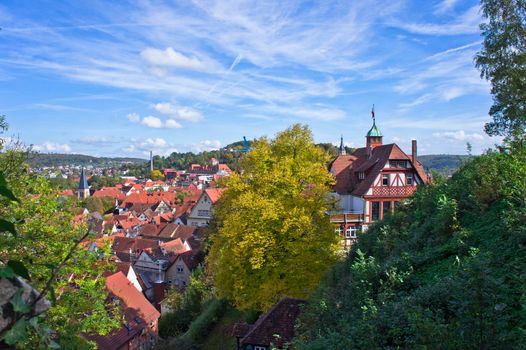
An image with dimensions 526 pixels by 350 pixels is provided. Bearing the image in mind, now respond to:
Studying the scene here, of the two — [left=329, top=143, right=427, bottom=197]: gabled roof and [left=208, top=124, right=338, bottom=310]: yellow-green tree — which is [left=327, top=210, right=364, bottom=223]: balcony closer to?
[left=329, top=143, right=427, bottom=197]: gabled roof

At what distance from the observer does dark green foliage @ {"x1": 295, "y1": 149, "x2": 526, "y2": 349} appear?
186 inches

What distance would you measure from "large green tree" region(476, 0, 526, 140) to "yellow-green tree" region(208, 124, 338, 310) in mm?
7802

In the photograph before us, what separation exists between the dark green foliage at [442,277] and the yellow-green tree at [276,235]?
123 inches

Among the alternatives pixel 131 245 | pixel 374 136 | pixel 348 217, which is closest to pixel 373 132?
pixel 374 136

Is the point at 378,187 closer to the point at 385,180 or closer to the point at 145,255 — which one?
the point at 385,180

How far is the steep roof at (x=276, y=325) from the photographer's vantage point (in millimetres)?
12327

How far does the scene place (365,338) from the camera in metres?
6.02

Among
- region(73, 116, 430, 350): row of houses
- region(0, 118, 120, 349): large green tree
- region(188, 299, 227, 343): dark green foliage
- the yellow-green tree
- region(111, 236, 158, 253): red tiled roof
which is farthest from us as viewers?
region(111, 236, 158, 253): red tiled roof

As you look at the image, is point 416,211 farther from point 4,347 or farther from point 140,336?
point 140,336

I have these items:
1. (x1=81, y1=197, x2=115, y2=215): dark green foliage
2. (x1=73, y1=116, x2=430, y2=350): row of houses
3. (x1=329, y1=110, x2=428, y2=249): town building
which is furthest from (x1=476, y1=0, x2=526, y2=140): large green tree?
(x1=81, y1=197, x2=115, y2=215): dark green foliage

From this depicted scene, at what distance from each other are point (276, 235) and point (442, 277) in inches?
362

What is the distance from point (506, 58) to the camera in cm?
A: 1650

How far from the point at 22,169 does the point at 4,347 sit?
1204 centimetres

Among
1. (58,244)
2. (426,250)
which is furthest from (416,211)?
(58,244)
